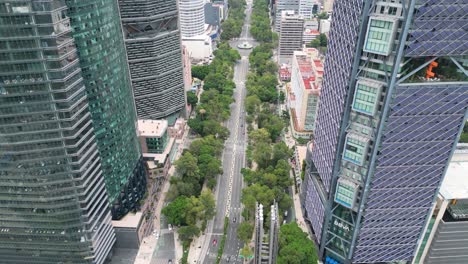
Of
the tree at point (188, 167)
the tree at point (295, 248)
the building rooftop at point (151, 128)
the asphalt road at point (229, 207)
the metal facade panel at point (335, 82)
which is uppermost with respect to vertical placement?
the metal facade panel at point (335, 82)

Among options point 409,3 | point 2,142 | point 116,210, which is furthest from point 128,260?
point 409,3

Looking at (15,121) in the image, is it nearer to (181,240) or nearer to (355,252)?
(181,240)

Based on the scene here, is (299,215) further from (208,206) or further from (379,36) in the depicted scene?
(379,36)

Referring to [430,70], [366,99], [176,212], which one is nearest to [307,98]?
[176,212]

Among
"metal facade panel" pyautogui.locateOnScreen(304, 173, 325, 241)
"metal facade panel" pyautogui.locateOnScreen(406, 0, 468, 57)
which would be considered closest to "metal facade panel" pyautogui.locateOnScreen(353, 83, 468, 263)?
"metal facade panel" pyautogui.locateOnScreen(406, 0, 468, 57)

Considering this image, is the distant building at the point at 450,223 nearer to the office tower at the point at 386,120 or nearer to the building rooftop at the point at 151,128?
the office tower at the point at 386,120

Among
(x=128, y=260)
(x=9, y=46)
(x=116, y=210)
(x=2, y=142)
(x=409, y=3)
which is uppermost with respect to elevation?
(x=409, y=3)

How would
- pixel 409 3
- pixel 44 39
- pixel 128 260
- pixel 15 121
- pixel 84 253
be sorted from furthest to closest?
pixel 128 260 → pixel 84 253 → pixel 15 121 → pixel 44 39 → pixel 409 3

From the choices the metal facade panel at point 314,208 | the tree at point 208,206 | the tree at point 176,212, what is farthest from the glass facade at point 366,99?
the tree at point 176,212
